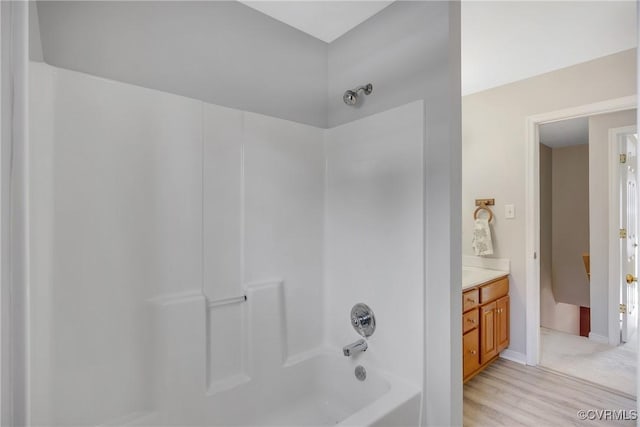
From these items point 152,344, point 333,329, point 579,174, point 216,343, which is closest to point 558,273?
point 579,174

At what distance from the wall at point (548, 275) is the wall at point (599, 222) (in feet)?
2.38

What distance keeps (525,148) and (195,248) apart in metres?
2.74

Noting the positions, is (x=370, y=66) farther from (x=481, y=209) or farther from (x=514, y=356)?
(x=514, y=356)

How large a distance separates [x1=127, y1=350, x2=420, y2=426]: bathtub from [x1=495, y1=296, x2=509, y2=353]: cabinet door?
1.61m

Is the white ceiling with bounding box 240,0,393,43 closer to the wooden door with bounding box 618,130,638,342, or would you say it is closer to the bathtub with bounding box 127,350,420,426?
the bathtub with bounding box 127,350,420,426

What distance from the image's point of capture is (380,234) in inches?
62.3

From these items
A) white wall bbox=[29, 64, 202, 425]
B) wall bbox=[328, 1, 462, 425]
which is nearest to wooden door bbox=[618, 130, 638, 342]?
wall bbox=[328, 1, 462, 425]

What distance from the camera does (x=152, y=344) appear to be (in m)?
1.25

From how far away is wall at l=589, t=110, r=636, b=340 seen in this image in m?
2.99

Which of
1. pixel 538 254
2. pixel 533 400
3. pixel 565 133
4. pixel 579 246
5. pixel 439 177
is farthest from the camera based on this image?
pixel 579 246

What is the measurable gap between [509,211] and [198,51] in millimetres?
2709

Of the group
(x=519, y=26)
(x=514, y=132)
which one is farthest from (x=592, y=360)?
(x=519, y=26)

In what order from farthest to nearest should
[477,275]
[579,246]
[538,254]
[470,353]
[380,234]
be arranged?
[579,246] → [538,254] → [477,275] → [470,353] → [380,234]

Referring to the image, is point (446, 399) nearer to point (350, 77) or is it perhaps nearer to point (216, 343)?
point (216, 343)
